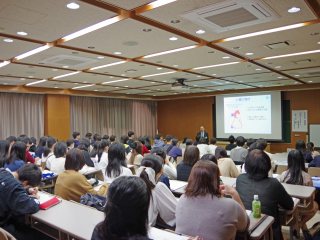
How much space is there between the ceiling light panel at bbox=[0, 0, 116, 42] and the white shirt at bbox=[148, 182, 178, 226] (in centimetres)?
209

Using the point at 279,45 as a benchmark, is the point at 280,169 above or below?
below

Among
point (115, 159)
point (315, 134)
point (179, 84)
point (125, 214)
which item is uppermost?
point (179, 84)

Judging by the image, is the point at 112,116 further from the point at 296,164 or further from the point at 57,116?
the point at 296,164

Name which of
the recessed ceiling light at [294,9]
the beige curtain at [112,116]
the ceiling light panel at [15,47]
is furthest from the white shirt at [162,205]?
the beige curtain at [112,116]

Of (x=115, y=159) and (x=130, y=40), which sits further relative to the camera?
(x=130, y=40)

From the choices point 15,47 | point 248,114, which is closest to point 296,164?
point 15,47

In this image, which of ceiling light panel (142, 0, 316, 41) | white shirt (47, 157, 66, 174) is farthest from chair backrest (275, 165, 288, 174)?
white shirt (47, 157, 66, 174)

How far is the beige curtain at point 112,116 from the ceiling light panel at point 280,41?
8336mm

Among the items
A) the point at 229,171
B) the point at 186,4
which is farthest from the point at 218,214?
the point at 229,171

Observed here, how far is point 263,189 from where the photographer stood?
2480 millimetres

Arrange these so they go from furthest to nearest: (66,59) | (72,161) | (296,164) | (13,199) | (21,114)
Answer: (21,114) → (66,59) → (296,164) → (72,161) → (13,199)

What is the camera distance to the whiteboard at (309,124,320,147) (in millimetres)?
10656

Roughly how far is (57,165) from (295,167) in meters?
3.60

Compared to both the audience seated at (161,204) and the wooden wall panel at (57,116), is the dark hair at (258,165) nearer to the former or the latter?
the audience seated at (161,204)
